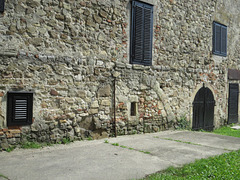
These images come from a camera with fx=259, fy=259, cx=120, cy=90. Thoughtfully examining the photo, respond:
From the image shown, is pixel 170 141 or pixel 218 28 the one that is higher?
pixel 218 28

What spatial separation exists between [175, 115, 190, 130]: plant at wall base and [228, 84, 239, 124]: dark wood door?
2866 millimetres

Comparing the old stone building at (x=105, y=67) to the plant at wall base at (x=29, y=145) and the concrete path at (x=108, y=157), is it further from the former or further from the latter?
the concrete path at (x=108, y=157)

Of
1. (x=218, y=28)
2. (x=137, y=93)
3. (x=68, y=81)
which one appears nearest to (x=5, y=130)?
(x=68, y=81)

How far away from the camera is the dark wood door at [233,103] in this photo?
9695 mm

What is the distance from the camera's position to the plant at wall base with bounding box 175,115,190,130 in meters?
7.44

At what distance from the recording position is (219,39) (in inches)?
358

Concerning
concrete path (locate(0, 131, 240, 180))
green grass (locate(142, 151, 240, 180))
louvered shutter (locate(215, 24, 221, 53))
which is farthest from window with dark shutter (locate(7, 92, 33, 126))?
louvered shutter (locate(215, 24, 221, 53))

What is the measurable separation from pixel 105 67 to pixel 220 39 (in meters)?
5.34

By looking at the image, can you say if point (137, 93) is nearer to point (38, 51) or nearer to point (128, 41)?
point (128, 41)

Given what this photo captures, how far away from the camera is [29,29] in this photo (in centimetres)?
459

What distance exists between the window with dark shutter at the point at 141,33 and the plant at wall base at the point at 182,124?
2.05m

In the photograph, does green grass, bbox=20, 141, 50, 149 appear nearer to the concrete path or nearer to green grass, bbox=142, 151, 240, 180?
the concrete path

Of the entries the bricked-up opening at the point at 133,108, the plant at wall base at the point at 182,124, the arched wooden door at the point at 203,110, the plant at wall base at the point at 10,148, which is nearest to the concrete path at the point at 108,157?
the plant at wall base at the point at 10,148

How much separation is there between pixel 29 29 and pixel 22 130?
1.78 m
